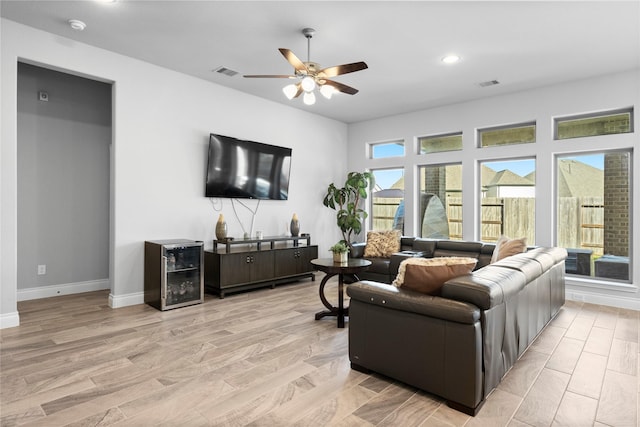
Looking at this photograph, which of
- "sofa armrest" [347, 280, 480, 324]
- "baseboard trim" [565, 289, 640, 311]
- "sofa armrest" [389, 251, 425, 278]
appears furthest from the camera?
"sofa armrest" [389, 251, 425, 278]

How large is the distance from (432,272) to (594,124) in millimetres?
4410

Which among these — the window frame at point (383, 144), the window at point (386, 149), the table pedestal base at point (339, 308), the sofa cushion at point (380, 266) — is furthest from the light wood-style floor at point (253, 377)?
the window at point (386, 149)

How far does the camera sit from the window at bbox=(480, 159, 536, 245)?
5648 mm

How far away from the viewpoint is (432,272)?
2.42 m

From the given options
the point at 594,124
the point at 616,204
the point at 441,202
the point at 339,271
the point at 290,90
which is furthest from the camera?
the point at 441,202

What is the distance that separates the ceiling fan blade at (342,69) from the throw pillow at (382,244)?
10.3 feet

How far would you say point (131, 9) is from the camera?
11.1 ft

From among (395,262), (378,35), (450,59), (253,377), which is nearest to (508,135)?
(450,59)

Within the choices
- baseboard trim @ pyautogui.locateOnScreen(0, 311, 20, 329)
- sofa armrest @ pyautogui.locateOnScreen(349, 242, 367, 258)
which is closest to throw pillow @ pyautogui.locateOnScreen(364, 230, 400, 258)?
sofa armrest @ pyautogui.locateOnScreen(349, 242, 367, 258)

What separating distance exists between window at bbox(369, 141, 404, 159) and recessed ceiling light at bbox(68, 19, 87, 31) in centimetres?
521

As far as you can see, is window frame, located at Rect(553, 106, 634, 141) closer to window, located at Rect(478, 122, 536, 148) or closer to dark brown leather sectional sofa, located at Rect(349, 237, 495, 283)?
window, located at Rect(478, 122, 536, 148)

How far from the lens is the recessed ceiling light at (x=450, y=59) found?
14.3 feet

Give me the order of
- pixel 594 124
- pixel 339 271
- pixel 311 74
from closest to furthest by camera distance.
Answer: pixel 311 74, pixel 339 271, pixel 594 124

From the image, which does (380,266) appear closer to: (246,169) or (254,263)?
(254,263)
